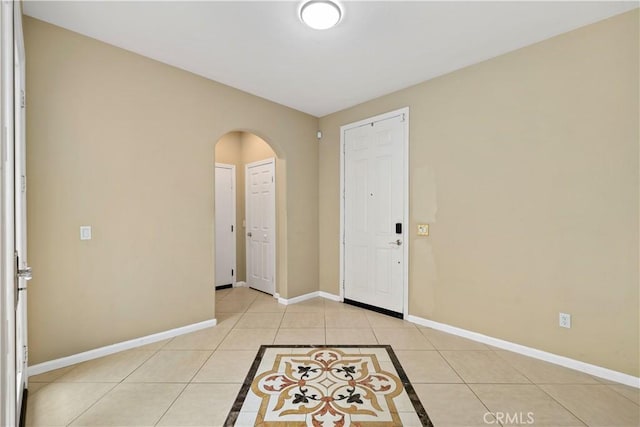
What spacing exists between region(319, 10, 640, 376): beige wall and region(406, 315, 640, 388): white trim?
49 millimetres

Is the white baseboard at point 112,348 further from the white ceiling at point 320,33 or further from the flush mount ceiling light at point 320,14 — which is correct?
the flush mount ceiling light at point 320,14

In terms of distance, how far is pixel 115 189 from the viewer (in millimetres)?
2742

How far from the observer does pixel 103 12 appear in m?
2.30

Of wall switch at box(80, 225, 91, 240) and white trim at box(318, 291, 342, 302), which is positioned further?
white trim at box(318, 291, 342, 302)

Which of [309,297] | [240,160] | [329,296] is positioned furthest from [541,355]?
[240,160]

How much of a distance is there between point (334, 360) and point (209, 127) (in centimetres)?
267

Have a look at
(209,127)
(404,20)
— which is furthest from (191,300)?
(404,20)

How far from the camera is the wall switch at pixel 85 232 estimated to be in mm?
2570

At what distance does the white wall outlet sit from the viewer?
2527mm

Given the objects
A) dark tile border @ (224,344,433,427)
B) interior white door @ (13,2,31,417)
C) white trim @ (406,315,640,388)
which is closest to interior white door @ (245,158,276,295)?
dark tile border @ (224,344,433,427)

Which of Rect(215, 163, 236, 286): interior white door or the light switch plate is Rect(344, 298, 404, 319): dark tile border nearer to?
the light switch plate

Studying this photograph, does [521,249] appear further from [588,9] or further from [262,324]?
[262,324]

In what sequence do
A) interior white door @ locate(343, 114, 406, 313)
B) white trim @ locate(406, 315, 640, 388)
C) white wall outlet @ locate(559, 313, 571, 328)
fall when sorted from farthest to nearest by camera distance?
1. interior white door @ locate(343, 114, 406, 313)
2. white wall outlet @ locate(559, 313, 571, 328)
3. white trim @ locate(406, 315, 640, 388)

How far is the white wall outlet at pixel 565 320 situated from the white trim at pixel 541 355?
266 millimetres
